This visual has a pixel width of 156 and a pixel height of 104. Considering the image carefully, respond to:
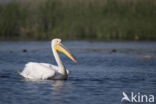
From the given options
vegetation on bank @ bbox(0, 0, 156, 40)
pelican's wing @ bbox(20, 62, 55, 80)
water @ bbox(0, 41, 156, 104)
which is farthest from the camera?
vegetation on bank @ bbox(0, 0, 156, 40)

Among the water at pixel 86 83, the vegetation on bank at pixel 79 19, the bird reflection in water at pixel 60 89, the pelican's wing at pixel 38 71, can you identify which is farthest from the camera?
the vegetation on bank at pixel 79 19

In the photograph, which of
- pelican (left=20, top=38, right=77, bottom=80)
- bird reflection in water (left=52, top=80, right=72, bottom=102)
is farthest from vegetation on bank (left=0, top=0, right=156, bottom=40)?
bird reflection in water (left=52, top=80, right=72, bottom=102)

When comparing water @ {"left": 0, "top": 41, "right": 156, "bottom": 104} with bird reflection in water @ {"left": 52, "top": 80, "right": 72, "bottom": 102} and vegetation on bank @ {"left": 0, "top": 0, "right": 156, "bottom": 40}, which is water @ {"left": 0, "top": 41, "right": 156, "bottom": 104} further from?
vegetation on bank @ {"left": 0, "top": 0, "right": 156, "bottom": 40}

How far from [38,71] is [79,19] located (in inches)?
828

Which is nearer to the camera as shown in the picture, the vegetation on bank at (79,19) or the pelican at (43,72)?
the pelican at (43,72)

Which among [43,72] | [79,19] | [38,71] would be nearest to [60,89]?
[43,72]

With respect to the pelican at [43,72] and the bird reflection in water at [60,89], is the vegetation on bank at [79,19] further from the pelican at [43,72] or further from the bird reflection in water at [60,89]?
the bird reflection in water at [60,89]

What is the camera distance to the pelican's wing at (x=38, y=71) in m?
13.3

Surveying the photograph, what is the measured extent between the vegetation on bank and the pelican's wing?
19885mm

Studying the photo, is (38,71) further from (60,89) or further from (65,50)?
(60,89)

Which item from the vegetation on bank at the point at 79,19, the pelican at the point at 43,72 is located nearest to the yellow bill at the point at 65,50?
Result: the pelican at the point at 43,72

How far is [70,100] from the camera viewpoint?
10422 mm

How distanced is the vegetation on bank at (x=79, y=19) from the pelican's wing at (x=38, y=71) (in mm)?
19885

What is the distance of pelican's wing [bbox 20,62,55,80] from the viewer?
43.5 ft
